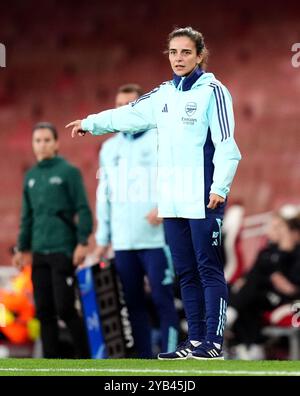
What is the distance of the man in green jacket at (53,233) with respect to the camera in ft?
28.6

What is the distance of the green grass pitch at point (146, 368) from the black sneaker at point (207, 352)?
0.29 feet

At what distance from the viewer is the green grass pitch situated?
604 centimetres

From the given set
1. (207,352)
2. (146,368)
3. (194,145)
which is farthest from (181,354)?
(194,145)

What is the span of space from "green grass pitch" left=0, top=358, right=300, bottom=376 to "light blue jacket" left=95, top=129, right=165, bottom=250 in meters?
1.62

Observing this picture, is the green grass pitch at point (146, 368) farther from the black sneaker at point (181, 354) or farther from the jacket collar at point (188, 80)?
the jacket collar at point (188, 80)

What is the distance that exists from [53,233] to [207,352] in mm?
2389

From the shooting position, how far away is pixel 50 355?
344 inches

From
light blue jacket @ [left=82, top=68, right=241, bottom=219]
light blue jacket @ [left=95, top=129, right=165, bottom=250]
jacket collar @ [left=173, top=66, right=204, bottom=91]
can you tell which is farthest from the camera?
light blue jacket @ [left=95, top=129, right=165, bottom=250]

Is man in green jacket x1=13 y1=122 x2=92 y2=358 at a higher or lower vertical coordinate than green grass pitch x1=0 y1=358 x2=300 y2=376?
higher

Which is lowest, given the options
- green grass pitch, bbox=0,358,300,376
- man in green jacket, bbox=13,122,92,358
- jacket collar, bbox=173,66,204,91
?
green grass pitch, bbox=0,358,300,376

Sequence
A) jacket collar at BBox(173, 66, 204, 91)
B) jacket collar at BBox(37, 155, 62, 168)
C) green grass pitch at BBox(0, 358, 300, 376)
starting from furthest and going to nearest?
jacket collar at BBox(37, 155, 62, 168)
jacket collar at BBox(173, 66, 204, 91)
green grass pitch at BBox(0, 358, 300, 376)

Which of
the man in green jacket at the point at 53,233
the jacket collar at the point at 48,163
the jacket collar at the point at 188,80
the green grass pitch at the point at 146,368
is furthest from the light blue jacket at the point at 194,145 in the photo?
the jacket collar at the point at 48,163

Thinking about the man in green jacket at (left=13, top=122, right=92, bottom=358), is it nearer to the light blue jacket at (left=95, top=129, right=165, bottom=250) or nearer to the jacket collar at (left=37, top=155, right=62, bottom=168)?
the jacket collar at (left=37, top=155, right=62, bottom=168)

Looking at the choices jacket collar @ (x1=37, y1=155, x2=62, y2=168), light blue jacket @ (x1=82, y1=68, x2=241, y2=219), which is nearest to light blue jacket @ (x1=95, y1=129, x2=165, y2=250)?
jacket collar @ (x1=37, y1=155, x2=62, y2=168)
